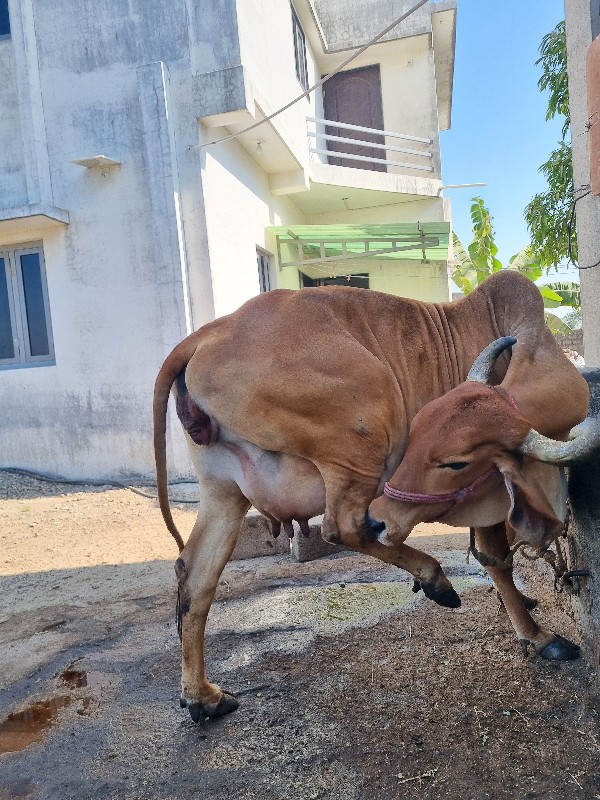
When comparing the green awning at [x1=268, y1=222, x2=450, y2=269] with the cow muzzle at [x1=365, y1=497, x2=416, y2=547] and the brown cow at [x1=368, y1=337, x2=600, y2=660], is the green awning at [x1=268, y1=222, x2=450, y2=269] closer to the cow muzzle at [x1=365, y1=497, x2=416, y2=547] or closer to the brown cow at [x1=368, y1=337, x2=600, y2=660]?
the brown cow at [x1=368, y1=337, x2=600, y2=660]

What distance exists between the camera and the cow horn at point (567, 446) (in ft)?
6.97

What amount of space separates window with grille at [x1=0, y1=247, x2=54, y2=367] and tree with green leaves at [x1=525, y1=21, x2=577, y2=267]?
21.7 feet

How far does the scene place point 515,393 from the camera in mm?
2461

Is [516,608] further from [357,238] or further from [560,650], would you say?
[357,238]

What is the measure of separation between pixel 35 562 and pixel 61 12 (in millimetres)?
6270

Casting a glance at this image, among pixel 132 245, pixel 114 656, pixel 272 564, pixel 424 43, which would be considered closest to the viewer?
pixel 114 656

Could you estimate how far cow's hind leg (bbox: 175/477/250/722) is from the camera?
277 centimetres

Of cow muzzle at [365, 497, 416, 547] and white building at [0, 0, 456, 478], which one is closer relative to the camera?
cow muzzle at [365, 497, 416, 547]

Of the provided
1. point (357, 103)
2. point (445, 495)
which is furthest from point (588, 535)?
point (357, 103)

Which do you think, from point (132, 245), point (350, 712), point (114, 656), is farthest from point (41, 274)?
point (350, 712)

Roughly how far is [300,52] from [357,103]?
184cm

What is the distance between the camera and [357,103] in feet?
43.2

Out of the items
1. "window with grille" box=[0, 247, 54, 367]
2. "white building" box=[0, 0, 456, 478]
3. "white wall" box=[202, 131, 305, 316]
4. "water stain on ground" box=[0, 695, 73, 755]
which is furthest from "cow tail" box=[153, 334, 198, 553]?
"window with grille" box=[0, 247, 54, 367]

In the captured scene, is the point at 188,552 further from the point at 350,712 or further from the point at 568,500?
the point at 568,500
